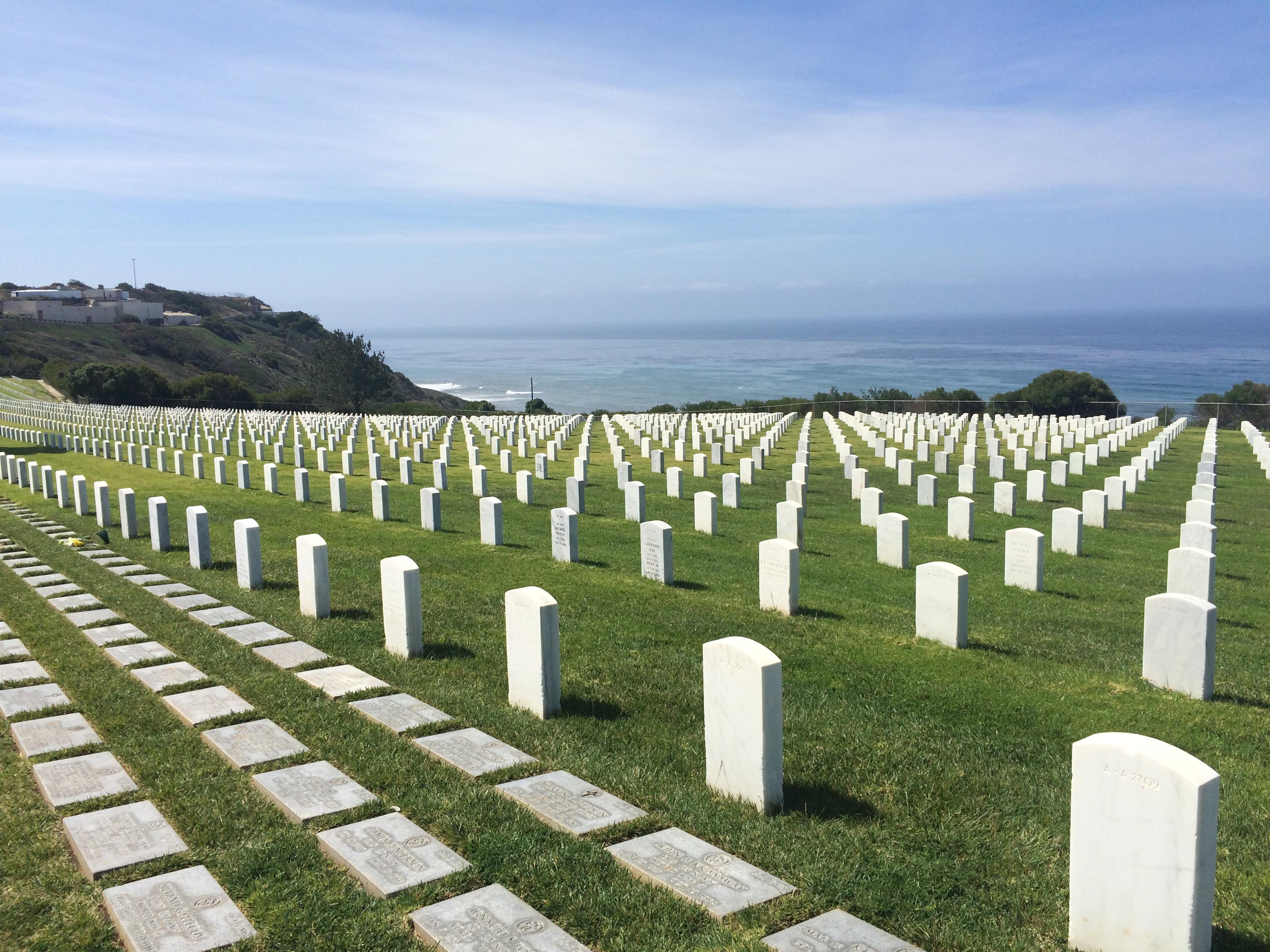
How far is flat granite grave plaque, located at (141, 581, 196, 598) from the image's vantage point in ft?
33.6

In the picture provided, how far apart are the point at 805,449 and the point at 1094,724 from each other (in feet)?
65.6

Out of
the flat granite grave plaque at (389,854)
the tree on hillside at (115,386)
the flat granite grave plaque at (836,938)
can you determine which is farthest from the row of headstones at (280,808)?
the tree on hillside at (115,386)

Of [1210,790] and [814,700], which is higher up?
[1210,790]

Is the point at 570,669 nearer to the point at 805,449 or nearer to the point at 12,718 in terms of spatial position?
the point at 12,718

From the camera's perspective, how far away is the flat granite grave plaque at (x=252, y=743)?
5598 mm

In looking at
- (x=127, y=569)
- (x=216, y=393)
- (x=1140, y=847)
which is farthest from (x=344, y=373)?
(x=1140, y=847)

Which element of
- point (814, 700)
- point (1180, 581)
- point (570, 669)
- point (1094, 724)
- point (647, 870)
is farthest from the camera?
point (1180, 581)

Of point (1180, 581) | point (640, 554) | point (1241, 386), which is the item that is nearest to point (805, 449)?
point (640, 554)

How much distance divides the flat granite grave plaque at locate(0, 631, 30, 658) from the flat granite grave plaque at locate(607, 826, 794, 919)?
20.0ft

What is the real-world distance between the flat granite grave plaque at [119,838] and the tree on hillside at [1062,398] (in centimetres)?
4473

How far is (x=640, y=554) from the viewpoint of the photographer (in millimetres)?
12820

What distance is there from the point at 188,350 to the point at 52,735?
110 meters

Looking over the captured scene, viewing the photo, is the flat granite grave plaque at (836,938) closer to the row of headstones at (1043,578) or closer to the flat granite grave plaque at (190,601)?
the row of headstones at (1043,578)

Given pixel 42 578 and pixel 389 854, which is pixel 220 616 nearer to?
pixel 42 578
